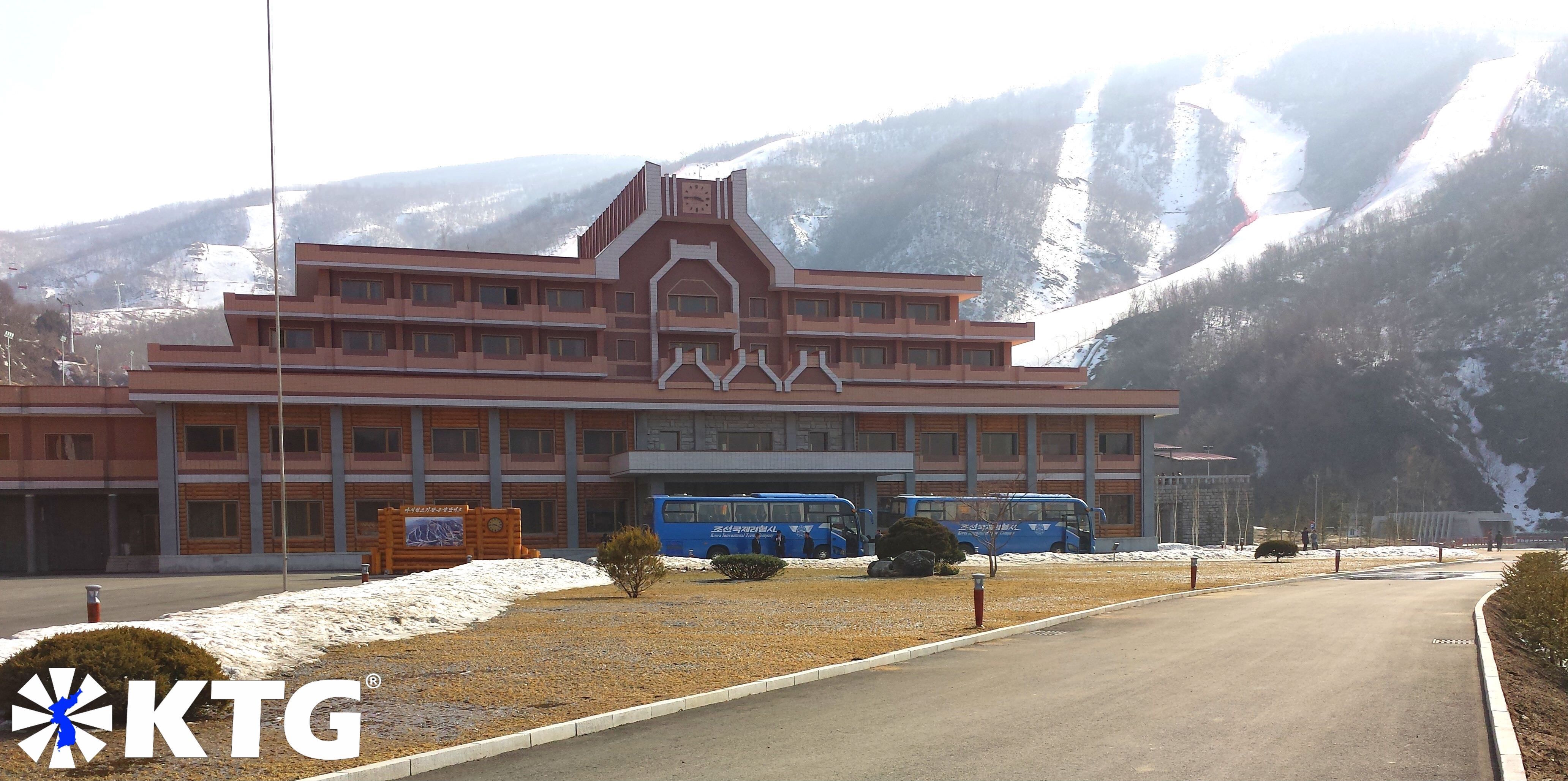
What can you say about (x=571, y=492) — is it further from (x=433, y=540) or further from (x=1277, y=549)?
(x=1277, y=549)

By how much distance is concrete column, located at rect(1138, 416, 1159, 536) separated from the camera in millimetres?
72188

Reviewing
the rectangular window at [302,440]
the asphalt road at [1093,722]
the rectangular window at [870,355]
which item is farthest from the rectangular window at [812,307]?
the asphalt road at [1093,722]

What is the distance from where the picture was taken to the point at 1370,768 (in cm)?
1099

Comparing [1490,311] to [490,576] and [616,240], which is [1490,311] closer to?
[616,240]

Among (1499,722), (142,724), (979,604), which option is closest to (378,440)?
(979,604)

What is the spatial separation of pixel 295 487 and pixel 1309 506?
109 metres

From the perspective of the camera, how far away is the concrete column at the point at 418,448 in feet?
199

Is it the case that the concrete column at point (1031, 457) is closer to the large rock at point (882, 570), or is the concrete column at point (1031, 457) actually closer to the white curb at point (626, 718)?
the large rock at point (882, 570)

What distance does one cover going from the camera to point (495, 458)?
62.5m

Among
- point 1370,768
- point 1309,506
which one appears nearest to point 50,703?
point 1370,768

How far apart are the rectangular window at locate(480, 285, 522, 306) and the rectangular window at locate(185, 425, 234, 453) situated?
17.4 metres

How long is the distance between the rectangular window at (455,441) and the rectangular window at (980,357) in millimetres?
32904

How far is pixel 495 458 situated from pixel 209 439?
13212 millimetres

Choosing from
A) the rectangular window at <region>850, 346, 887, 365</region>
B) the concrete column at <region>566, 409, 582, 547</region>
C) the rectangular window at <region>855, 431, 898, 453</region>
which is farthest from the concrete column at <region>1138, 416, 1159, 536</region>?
the concrete column at <region>566, 409, 582, 547</region>
